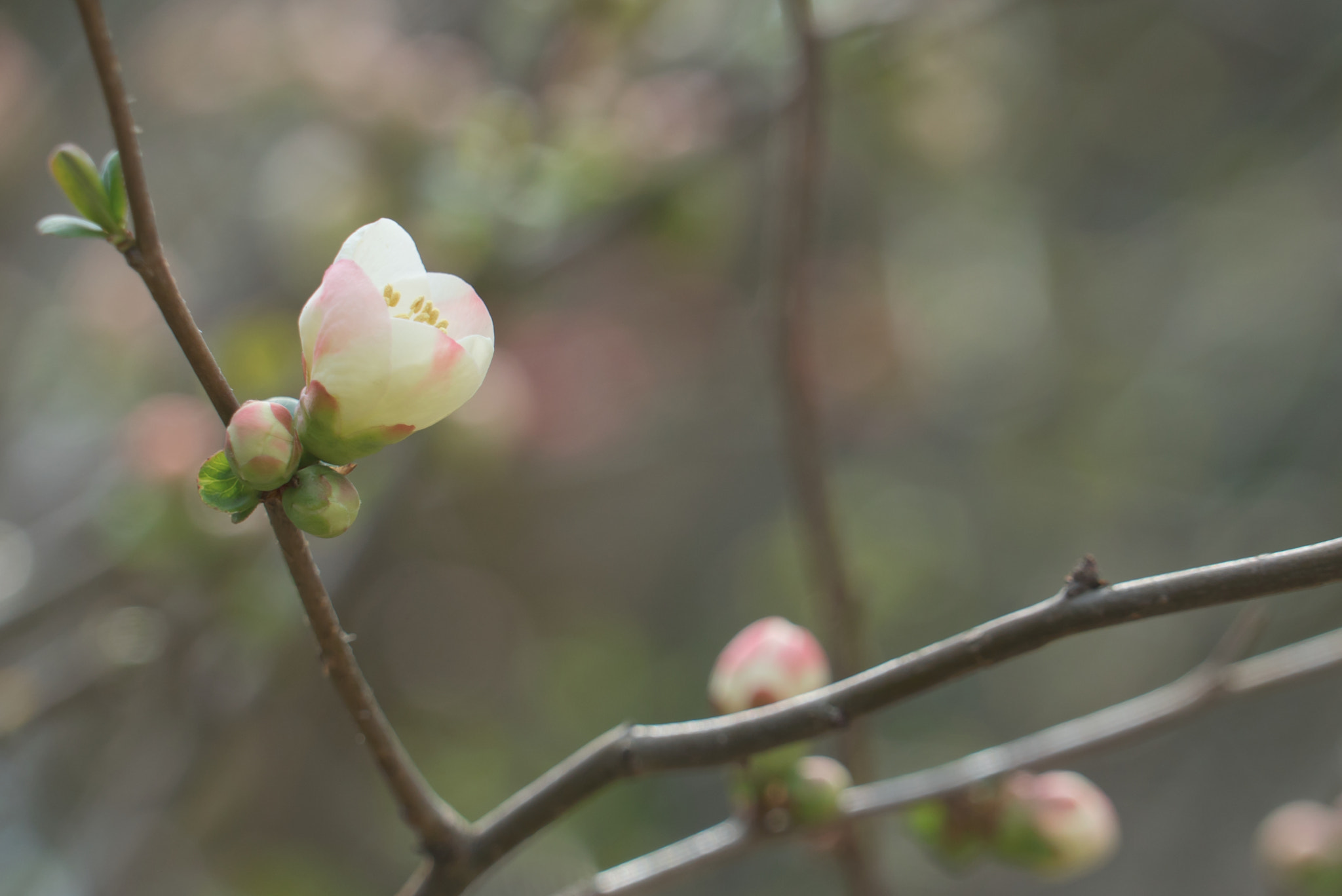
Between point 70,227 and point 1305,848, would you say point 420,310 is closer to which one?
point 70,227

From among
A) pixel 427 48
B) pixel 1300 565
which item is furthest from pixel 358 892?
pixel 1300 565

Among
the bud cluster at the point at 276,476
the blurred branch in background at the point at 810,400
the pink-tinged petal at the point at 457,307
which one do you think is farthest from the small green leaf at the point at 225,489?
the blurred branch in background at the point at 810,400

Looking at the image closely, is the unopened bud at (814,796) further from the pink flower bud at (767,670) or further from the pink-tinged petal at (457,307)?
the pink-tinged petal at (457,307)

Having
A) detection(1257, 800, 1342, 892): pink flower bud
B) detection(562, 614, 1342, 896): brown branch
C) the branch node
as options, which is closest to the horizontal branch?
the branch node

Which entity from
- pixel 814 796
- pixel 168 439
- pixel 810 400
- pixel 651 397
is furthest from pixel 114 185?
pixel 651 397

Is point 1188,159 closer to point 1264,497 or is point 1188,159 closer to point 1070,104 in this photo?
point 1070,104

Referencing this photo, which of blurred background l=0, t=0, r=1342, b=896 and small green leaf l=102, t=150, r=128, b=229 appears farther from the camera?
blurred background l=0, t=0, r=1342, b=896

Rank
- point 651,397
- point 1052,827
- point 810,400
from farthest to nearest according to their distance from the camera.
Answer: point 651,397
point 810,400
point 1052,827

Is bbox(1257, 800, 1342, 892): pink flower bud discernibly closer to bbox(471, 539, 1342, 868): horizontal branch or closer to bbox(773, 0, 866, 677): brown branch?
bbox(773, 0, 866, 677): brown branch
